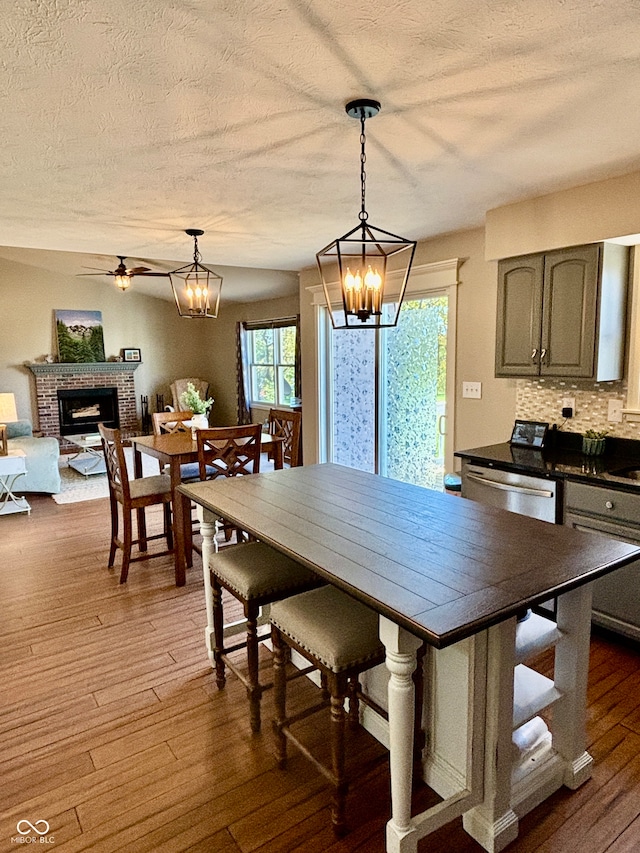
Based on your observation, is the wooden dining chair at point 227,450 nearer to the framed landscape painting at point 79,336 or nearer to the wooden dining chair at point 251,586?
the wooden dining chair at point 251,586

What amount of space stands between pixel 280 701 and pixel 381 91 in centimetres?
219

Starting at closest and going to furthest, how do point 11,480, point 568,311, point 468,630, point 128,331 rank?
point 468,630
point 568,311
point 11,480
point 128,331

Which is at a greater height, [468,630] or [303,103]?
[303,103]

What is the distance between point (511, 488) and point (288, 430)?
2022mm

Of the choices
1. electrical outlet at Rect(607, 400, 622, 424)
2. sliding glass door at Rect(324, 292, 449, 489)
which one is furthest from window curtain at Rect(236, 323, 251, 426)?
electrical outlet at Rect(607, 400, 622, 424)

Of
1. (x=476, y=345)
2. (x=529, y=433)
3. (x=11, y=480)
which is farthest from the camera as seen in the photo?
(x=11, y=480)

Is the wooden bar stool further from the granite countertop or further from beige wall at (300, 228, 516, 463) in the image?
beige wall at (300, 228, 516, 463)

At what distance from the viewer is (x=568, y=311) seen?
298cm

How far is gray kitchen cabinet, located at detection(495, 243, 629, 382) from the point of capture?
9.42 ft

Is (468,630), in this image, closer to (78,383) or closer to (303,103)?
(303,103)

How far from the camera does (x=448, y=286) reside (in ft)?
12.8

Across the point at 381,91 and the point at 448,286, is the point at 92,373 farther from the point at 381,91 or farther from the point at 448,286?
the point at 381,91

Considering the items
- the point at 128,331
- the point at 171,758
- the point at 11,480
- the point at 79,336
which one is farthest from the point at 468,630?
the point at 128,331

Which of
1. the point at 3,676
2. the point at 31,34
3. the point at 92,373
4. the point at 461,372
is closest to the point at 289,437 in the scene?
the point at 461,372
